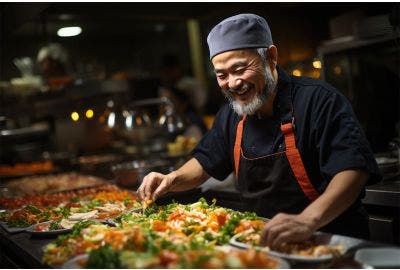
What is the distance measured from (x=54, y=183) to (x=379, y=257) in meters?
4.51

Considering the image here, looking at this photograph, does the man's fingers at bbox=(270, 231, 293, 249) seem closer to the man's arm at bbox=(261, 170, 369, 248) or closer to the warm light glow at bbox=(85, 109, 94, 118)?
the man's arm at bbox=(261, 170, 369, 248)

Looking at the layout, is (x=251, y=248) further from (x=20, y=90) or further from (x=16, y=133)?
(x=16, y=133)

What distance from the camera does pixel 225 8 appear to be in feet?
20.9

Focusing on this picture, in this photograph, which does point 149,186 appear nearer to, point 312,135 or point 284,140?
point 284,140

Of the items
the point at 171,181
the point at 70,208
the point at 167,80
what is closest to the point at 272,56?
the point at 171,181

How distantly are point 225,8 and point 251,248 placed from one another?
15.0 feet

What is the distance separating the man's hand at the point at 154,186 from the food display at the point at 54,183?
2.18 m

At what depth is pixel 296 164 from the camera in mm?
2918

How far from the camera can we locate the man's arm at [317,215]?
224 cm

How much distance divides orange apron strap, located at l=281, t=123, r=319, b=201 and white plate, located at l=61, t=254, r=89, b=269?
4.18ft

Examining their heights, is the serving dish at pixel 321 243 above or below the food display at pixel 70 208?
below

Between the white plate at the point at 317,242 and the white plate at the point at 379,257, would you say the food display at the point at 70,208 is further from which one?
the white plate at the point at 379,257

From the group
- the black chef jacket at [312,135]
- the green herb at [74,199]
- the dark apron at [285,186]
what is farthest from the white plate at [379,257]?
the green herb at [74,199]

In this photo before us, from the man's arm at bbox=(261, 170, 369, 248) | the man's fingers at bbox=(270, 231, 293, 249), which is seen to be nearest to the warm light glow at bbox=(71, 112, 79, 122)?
the man's arm at bbox=(261, 170, 369, 248)
